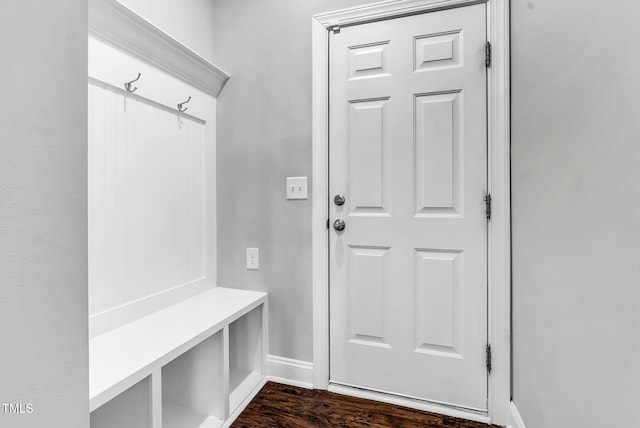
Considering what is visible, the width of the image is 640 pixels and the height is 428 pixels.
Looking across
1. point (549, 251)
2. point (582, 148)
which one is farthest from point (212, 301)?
point (582, 148)

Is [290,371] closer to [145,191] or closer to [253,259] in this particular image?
[253,259]

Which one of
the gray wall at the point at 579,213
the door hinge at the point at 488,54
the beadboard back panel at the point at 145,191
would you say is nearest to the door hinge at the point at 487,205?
the gray wall at the point at 579,213

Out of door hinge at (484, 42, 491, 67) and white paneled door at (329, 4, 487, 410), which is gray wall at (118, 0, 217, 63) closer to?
white paneled door at (329, 4, 487, 410)

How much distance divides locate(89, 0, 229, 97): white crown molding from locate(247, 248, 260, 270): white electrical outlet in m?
0.93

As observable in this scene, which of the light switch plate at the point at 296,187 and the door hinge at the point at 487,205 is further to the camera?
the light switch plate at the point at 296,187

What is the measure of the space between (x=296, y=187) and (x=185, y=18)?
3.50 ft

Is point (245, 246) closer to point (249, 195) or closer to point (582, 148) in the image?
point (249, 195)

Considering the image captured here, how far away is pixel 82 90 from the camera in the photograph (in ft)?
1.44

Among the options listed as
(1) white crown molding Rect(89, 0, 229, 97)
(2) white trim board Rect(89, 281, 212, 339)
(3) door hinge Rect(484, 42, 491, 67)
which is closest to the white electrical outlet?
(2) white trim board Rect(89, 281, 212, 339)

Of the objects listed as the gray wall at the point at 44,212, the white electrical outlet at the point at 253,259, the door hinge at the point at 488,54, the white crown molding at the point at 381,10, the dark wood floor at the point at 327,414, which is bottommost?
the dark wood floor at the point at 327,414

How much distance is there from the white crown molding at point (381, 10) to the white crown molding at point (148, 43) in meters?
0.66

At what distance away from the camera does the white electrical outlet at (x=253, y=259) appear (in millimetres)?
1763

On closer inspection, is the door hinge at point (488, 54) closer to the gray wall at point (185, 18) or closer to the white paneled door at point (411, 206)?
the white paneled door at point (411, 206)

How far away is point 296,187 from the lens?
5.49 feet
